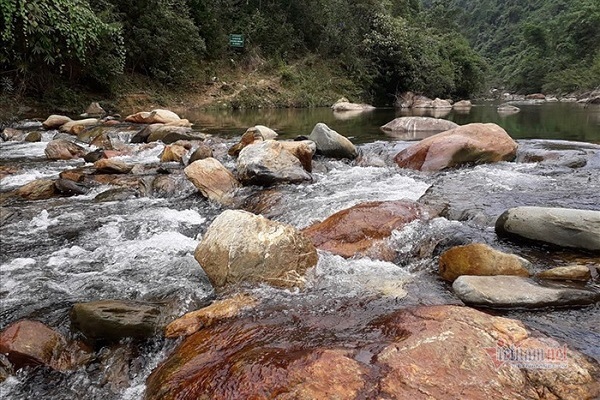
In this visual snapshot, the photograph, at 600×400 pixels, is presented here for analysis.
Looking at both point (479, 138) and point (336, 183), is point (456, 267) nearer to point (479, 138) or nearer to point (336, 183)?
point (336, 183)

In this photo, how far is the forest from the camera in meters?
13.1

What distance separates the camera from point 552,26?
58906 mm

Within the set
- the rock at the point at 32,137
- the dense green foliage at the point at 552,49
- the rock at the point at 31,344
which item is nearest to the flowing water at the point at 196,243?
the rock at the point at 31,344

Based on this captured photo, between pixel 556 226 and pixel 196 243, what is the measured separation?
11.9 ft

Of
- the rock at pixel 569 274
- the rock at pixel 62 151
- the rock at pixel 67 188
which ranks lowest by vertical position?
the rock at pixel 569 274

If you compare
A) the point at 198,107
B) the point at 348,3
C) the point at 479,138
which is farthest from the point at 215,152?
the point at 348,3

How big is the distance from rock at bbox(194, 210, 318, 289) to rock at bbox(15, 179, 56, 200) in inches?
143

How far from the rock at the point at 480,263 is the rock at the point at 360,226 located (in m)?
0.87

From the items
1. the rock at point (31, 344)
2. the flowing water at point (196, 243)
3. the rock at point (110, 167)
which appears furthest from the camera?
the rock at point (110, 167)

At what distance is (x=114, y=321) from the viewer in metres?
2.95

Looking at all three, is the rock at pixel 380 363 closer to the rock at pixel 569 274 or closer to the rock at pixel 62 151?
the rock at pixel 569 274

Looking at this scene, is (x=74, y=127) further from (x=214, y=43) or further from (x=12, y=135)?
(x=214, y=43)

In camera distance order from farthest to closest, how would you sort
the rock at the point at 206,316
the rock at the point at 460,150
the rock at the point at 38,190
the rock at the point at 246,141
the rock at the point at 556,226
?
the rock at the point at 246,141, the rock at the point at 460,150, the rock at the point at 38,190, the rock at the point at 556,226, the rock at the point at 206,316

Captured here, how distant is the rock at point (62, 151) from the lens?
28.5ft
